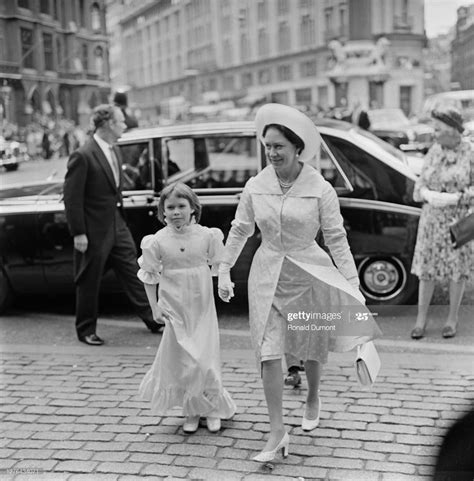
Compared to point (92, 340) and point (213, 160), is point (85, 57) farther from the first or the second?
point (92, 340)

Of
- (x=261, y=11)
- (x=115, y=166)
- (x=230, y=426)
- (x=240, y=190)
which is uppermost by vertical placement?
(x=261, y=11)

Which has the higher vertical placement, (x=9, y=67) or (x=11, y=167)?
(x=9, y=67)

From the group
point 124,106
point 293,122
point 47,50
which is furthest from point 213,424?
point 124,106

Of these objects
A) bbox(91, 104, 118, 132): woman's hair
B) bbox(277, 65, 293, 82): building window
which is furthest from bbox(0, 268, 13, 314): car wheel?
bbox(277, 65, 293, 82): building window

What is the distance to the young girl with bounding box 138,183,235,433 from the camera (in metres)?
4.12

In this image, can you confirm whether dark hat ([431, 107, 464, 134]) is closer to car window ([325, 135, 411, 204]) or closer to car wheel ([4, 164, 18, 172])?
car window ([325, 135, 411, 204])

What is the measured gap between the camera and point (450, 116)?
563 cm

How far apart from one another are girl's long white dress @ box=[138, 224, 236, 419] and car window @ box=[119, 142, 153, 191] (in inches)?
85.4

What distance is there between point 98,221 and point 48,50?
1261mm

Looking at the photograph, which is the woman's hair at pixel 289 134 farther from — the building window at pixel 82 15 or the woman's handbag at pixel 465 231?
the building window at pixel 82 15

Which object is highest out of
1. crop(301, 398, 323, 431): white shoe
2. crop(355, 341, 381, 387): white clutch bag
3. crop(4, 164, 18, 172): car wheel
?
crop(4, 164, 18, 172): car wheel

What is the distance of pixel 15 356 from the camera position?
18.9 feet

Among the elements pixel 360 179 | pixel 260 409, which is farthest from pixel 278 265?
pixel 360 179

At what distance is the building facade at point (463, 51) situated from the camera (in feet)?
14.7
